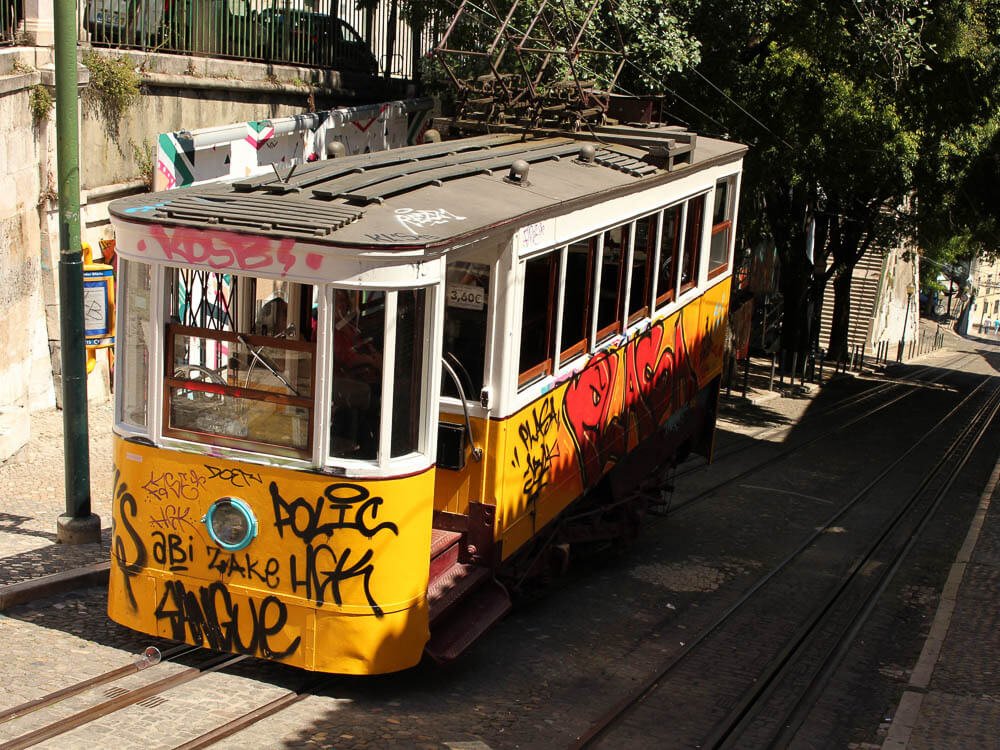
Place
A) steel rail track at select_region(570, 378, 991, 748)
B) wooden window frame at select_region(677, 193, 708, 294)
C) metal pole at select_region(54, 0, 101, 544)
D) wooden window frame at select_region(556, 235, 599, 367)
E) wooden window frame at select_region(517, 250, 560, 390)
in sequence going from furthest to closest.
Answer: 1. wooden window frame at select_region(677, 193, 708, 294)
2. metal pole at select_region(54, 0, 101, 544)
3. wooden window frame at select_region(556, 235, 599, 367)
4. wooden window frame at select_region(517, 250, 560, 390)
5. steel rail track at select_region(570, 378, 991, 748)

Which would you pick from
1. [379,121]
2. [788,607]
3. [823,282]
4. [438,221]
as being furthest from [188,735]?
[823,282]

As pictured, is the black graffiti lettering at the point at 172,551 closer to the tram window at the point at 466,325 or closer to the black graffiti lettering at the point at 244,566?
the black graffiti lettering at the point at 244,566

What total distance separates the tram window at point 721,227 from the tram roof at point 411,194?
196cm

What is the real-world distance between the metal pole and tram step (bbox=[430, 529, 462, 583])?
2877mm

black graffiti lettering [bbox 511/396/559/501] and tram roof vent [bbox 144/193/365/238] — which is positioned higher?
tram roof vent [bbox 144/193/365/238]

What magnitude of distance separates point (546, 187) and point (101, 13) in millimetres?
7772

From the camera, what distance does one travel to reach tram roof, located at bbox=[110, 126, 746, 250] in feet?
19.4

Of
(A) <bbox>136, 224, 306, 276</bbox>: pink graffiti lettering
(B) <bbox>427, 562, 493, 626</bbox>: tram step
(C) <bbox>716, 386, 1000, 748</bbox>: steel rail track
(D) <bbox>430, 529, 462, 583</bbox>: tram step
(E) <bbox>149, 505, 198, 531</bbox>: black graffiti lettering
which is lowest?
(C) <bbox>716, 386, 1000, 748</bbox>: steel rail track

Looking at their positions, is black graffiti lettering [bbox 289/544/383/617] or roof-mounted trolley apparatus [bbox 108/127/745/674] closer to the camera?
roof-mounted trolley apparatus [bbox 108/127/745/674]

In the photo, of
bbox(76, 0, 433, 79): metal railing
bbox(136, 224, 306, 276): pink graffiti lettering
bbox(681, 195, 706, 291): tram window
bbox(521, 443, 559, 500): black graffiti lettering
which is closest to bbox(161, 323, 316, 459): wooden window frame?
bbox(136, 224, 306, 276): pink graffiti lettering

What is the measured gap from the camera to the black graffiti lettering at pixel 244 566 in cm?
614

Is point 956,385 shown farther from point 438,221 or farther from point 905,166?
point 438,221

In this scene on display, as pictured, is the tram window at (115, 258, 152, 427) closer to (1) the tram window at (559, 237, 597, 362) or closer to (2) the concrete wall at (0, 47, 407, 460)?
(1) the tram window at (559, 237, 597, 362)

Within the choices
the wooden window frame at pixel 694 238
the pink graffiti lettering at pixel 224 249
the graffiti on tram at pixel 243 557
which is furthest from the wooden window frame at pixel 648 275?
the pink graffiti lettering at pixel 224 249
